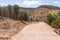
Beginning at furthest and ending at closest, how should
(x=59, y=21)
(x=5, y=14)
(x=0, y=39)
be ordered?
(x=5, y=14)
(x=59, y=21)
(x=0, y=39)

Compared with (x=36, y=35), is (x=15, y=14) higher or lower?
lower

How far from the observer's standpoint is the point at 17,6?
114 metres

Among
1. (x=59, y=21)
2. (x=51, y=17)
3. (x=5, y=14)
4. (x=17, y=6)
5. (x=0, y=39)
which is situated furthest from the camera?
(x=5, y=14)

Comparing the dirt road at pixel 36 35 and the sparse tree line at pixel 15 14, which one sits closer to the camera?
the dirt road at pixel 36 35

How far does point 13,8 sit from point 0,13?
26.0ft

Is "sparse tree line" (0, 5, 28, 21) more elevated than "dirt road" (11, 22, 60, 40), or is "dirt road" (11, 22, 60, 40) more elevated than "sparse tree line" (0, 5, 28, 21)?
"dirt road" (11, 22, 60, 40)

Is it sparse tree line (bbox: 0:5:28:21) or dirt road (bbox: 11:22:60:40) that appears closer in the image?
dirt road (bbox: 11:22:60:40)

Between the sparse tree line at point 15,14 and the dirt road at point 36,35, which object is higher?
the dirt road at point 36,35

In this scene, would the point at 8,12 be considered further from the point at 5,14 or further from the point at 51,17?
the point at 51,17

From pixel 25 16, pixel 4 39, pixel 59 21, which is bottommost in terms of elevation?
pixel 25 16

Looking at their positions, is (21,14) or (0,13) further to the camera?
(21,14)

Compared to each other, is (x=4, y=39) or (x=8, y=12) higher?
(x=4, y=39)

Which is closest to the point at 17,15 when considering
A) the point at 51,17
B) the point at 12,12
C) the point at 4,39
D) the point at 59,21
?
the point at 12,12

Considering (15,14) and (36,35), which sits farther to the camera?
(15,14)
